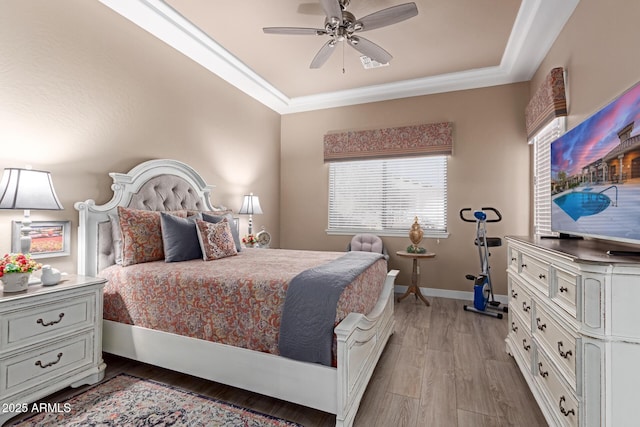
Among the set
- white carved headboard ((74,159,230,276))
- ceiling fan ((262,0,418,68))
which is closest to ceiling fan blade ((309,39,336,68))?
ceiling fan ((262,0,418,68))

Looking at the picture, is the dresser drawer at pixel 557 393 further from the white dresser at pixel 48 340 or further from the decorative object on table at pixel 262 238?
the decorative object on table at pixel 262 238

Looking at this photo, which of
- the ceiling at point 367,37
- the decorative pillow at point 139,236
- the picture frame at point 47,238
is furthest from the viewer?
the ceiling at point 367,37

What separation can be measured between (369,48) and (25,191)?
9.09 feet

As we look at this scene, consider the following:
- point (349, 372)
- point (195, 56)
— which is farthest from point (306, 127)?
point (349, 372)

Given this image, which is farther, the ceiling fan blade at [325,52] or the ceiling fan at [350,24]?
the ceiling fan blade at [325,52]

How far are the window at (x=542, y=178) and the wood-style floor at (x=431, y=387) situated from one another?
1.32 metres

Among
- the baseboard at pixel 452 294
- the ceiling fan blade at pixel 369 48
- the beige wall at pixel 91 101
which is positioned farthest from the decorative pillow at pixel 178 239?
the baseboard at pixel 452 294

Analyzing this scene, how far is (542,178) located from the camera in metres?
3.41

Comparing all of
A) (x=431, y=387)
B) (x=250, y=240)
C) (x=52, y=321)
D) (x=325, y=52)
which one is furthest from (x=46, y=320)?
(x=325, y=52)

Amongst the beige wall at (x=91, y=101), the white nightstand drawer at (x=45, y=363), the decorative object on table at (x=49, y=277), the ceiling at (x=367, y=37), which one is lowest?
the white nightstand drawer at (x=45, y=363)

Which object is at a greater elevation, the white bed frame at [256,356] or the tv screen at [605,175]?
the tv screen at [605,175]

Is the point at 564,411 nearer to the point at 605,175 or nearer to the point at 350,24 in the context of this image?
the point at 605,175

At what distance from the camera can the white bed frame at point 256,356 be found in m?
1.57

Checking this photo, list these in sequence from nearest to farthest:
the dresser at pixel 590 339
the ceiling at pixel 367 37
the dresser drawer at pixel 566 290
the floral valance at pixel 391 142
Answer: the dresser at pixel 590 339 < the dresser drawer at pixel 566 290 < the ceiling at pixel 367 37 < the floral valance at pixel 391 142
